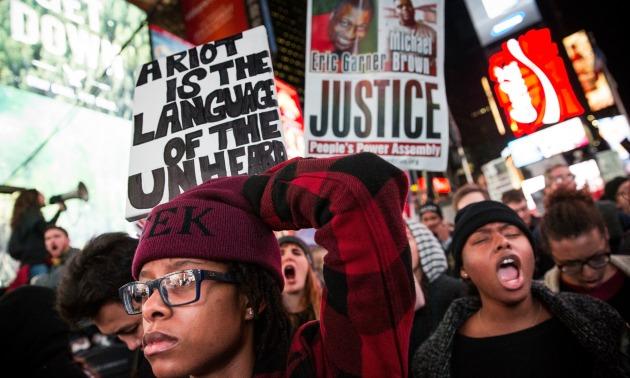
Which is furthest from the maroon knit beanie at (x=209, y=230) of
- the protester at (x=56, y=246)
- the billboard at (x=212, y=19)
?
the billboard at (x=212, y=19)

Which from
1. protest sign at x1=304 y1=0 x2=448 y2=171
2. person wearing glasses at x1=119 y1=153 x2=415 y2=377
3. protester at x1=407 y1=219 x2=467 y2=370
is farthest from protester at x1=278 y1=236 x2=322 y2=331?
person wearing glasses at x1=119 y1=153 x2=415 y2=377

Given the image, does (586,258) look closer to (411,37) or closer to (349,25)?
(411,37)

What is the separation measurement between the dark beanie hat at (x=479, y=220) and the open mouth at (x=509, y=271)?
228mm

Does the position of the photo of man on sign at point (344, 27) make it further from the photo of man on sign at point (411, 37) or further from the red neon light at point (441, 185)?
the red neon light at point (441, 185)

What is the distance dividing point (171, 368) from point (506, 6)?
43.7 ft

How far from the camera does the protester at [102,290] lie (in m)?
2.32

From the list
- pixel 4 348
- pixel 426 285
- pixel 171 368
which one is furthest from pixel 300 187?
pixel 426 285

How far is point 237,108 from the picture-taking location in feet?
8.13

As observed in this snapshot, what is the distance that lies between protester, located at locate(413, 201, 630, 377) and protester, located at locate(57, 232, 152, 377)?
1606 mm

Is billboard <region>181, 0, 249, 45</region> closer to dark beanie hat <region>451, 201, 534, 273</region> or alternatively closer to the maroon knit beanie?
dark beanie hat <region>451, 201, 534, 273</region>

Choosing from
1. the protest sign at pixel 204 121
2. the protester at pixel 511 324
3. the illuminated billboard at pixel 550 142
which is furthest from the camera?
the illuminated billboard at pixel 550 142

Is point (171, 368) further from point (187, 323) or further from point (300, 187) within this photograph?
point (300, 187)

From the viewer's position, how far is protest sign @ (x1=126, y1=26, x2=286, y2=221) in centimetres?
239

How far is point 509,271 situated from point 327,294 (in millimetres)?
1372
